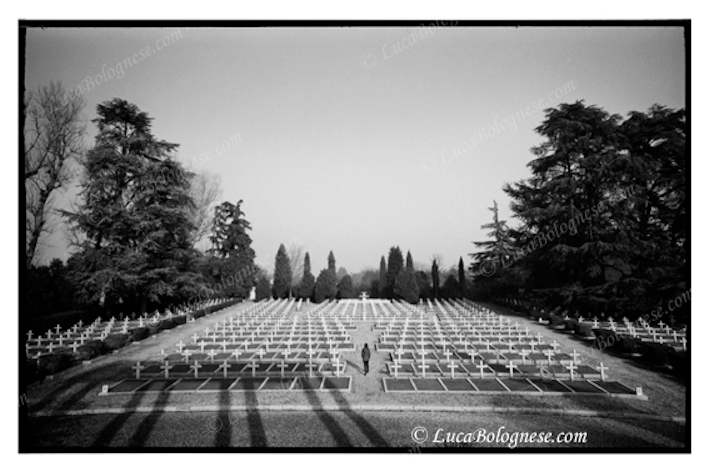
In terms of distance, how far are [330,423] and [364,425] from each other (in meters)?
0.61

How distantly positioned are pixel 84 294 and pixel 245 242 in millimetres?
21693

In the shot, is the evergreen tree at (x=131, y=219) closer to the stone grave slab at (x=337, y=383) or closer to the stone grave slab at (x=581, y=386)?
the stone grave slab at (x=337, y=383)

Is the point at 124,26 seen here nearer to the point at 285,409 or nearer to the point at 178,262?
the point at 285,409

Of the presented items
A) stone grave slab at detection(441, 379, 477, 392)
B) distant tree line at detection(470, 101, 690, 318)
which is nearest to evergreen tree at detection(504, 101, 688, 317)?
distant tree line at detection(470, 101, 690, 318)

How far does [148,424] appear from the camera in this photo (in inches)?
255

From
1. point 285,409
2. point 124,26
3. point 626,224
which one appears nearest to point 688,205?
point 285,409

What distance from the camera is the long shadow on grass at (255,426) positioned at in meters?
5.95

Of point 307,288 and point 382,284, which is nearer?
point 307,288

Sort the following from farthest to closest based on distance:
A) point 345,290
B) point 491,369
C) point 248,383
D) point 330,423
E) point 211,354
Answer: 1. point 345,290
2. point 211,354
3. point 491,369
4. point 248,383
5. point 330,423

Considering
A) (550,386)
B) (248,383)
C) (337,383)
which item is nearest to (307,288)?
(248,383)

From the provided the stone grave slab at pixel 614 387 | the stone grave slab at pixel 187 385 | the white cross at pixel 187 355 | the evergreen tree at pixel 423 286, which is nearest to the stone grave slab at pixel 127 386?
the stone grave slab at pixel 187 385

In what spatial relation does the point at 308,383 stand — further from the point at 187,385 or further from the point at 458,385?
the point at 458,385

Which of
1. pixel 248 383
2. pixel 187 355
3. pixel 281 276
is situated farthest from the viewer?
pixel 281 276

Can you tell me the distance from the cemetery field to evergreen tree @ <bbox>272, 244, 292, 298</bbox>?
29096 mm
